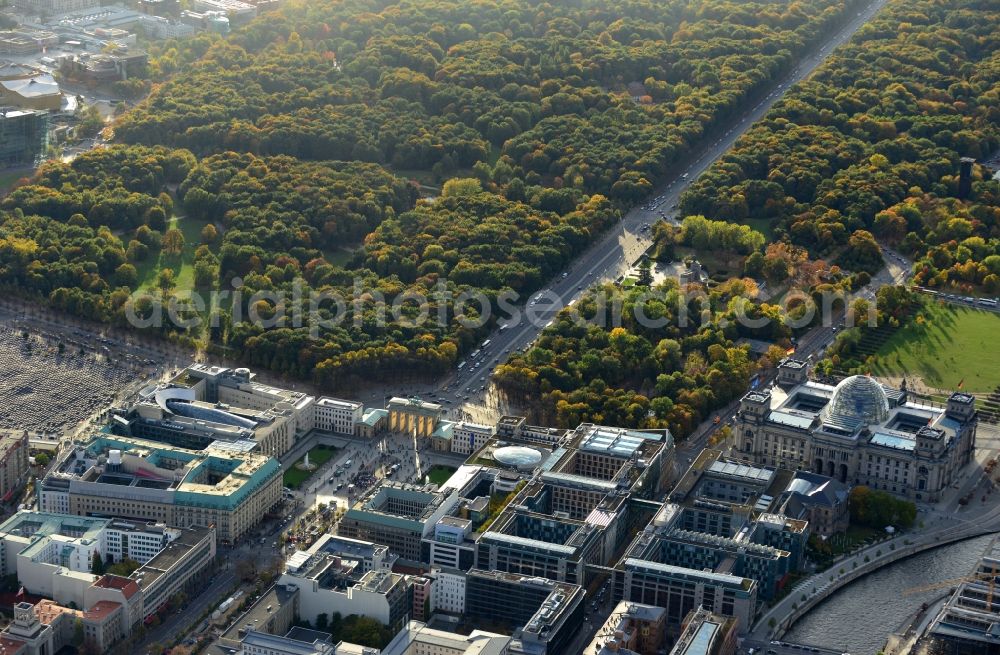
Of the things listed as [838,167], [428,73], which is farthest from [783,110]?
[428,73]

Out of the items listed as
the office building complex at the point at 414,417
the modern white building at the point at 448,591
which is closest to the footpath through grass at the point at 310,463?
the office building complex at the point at 414,417

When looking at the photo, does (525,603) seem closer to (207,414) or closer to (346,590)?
(346,590)

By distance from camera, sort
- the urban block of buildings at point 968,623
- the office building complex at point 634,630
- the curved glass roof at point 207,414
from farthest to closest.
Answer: the curved glass roof at point 207,414, the urban block of buildings at point 968,623, the office building complex at point 634,630

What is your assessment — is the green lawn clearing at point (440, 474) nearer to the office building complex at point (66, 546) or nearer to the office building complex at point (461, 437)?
the office building complex at point (461, 437)

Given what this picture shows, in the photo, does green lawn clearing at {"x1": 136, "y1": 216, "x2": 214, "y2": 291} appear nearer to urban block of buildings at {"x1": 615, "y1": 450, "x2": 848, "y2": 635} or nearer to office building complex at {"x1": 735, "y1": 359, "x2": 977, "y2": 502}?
office building complex at {"x1": 735, "y1": 359, "x2": 977, "y2": 502}

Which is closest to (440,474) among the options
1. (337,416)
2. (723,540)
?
(337,416)

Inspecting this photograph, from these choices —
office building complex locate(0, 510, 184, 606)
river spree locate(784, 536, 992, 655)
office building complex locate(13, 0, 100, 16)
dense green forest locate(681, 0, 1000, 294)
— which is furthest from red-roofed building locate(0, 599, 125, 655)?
office building complex locate(13, 0, 100, 16)
